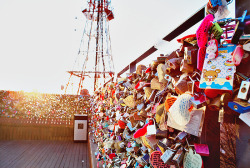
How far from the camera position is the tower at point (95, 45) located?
43.6ft

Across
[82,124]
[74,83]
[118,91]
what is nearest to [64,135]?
[82,124]

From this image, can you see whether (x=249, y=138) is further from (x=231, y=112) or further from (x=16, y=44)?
(x=16, y=44)

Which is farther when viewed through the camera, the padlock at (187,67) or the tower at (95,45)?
the tower at (95,45)

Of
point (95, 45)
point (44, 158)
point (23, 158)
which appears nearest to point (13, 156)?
point (23, 158)

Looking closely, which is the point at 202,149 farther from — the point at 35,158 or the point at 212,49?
the point at 35,158

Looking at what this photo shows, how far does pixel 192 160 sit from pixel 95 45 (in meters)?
13.8

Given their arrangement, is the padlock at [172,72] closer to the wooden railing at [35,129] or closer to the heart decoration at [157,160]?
the heart decoration at [157,160]

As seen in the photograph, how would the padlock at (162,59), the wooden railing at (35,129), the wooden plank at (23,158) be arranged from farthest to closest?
the wooden railing at (35,129) → the wooden plank at (23,158) → the padlock at (162,59)

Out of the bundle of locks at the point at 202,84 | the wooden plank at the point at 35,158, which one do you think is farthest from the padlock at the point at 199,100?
the wooden plank at the point at 35,158

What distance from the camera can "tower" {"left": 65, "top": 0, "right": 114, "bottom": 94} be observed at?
1329 centimetres

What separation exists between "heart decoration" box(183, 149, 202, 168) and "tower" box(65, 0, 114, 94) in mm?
12418

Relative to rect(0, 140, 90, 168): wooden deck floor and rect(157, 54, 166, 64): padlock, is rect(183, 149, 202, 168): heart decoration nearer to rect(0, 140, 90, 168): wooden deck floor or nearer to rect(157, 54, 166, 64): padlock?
A: rect(157, 54, 166, 64): padlock

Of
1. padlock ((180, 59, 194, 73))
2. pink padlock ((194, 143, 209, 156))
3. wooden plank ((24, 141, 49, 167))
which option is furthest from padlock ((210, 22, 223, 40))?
wooden plank ((24, 141, 49, 167))

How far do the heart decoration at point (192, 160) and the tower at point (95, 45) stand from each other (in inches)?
489
